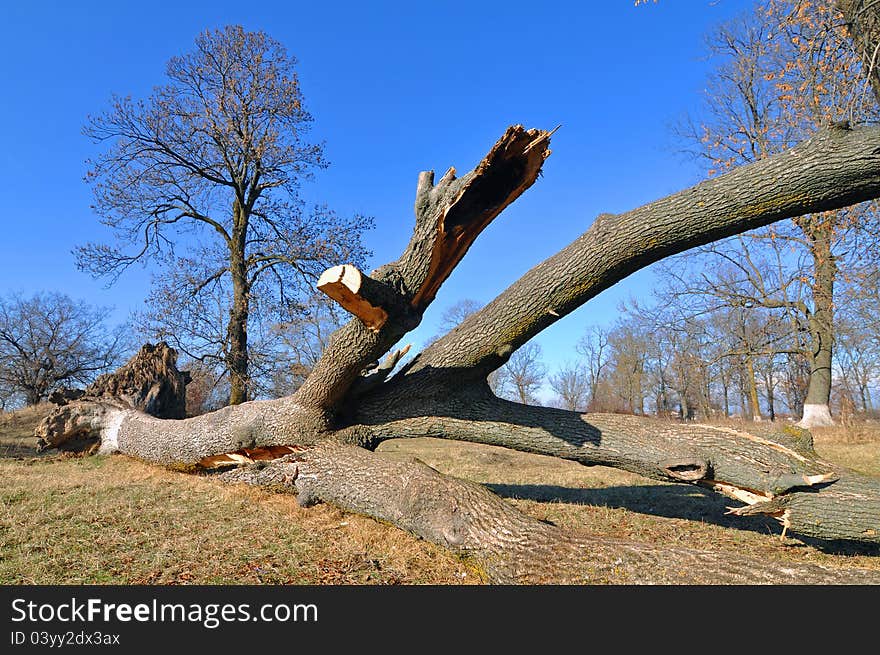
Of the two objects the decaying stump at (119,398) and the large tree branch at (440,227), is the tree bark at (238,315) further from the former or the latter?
the large tree branch at (440,227)

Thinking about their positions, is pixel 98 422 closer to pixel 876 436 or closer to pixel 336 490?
pixel 336 490

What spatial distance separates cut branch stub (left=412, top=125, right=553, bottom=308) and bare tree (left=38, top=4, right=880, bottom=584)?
1 centimetres

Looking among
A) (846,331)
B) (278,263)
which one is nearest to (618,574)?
(278,263)

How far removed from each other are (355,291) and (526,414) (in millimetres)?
2613

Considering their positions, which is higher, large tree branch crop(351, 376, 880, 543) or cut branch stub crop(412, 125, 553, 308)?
cut branch stub crop(412, 125, 553, 308)

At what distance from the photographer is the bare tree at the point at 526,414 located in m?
3.68

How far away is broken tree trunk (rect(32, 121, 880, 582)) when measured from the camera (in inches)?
146

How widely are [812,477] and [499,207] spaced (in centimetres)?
366

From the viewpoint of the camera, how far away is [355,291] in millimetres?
3936

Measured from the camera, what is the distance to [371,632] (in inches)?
113

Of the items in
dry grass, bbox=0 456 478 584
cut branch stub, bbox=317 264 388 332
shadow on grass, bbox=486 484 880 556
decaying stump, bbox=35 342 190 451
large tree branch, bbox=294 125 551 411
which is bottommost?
dry grass, bbox=0 456 478 584

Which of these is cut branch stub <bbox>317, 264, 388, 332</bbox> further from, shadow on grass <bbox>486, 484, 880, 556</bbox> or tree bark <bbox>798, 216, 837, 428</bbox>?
tree bark <bbox>798, 216, 837, 428</bbox>

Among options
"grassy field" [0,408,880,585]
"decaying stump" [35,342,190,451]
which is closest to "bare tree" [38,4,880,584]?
"grassy field" [0,408,880,585]

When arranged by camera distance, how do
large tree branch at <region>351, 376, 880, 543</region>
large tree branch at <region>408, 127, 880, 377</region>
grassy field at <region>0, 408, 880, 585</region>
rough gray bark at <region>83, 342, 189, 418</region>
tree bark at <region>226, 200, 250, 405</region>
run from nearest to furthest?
1. large tree branch at <region>408, 127, 880, 377</region>
2. grassy field at <region>0, 408, 880, 585</region>
3. large tree branch at <region>351, 376, 880, 543</region>
4. rough gray bark at <region>83, 342, 189, 418</region>
5. tree bark at <region>226, 200, 250, 405</region>
